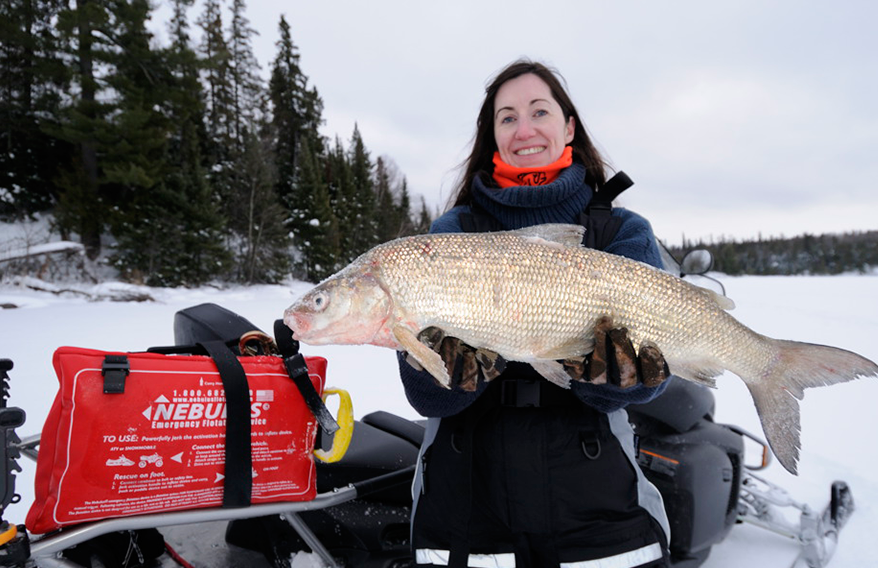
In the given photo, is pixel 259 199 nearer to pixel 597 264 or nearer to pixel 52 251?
pixel 52 251

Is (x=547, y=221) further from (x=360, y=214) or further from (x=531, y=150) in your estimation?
(x=360, y=214)

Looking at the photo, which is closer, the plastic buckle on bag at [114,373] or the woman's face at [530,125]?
the plastic buckle on bag at [114,373]

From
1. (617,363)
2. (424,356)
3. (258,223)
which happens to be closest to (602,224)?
(617,363)

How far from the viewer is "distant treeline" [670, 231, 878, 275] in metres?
54.2

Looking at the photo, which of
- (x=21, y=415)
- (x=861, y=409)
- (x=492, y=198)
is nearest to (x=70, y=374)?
(x=21, y=415)

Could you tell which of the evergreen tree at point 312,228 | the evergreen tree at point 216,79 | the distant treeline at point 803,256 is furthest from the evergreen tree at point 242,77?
the distant treeline at point 803,256

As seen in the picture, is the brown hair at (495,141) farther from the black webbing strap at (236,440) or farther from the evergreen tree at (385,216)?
the evergreen tree at (385,216)

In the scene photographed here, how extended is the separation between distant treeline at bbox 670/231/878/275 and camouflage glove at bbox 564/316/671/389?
198 feet

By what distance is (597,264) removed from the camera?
186 cm

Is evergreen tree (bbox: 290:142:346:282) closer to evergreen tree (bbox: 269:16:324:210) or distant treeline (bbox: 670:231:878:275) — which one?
evergreen tree (bbox: 269:16:324:210)

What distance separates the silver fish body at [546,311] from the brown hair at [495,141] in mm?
801

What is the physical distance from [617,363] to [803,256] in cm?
7086

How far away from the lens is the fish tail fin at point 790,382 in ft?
6.14

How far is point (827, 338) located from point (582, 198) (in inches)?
434
